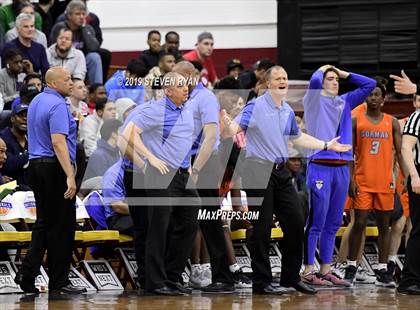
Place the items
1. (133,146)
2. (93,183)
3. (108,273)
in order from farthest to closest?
(93,183), (108,273), (133,146)

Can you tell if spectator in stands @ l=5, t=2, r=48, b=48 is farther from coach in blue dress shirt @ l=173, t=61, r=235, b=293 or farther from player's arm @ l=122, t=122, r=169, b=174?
player's arm @ l=122, t=122, r=169, b=174

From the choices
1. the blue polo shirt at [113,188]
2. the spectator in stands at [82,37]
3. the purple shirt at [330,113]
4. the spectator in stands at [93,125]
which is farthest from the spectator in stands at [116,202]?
the spectator in stands at [82,37]

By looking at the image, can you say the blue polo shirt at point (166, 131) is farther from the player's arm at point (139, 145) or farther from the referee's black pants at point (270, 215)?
the referee's black pants at point (270, 215)

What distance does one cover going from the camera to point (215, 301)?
13172mm

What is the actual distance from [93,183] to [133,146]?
2360 mm

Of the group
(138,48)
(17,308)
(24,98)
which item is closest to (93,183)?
(24,98)

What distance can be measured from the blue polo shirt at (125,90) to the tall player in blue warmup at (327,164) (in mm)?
3599

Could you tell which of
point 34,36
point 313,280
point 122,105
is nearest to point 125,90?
point 122,105

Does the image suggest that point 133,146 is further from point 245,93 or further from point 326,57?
point 326,57

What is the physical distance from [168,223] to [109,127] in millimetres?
2781

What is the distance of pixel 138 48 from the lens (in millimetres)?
22938

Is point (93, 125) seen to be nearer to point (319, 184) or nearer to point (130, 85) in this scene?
point (130, 85)

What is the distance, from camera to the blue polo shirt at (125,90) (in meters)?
18.0

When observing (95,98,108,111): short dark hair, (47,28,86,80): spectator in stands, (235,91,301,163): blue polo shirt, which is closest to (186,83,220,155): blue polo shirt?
(235,91,301,163): blue polo shirt
